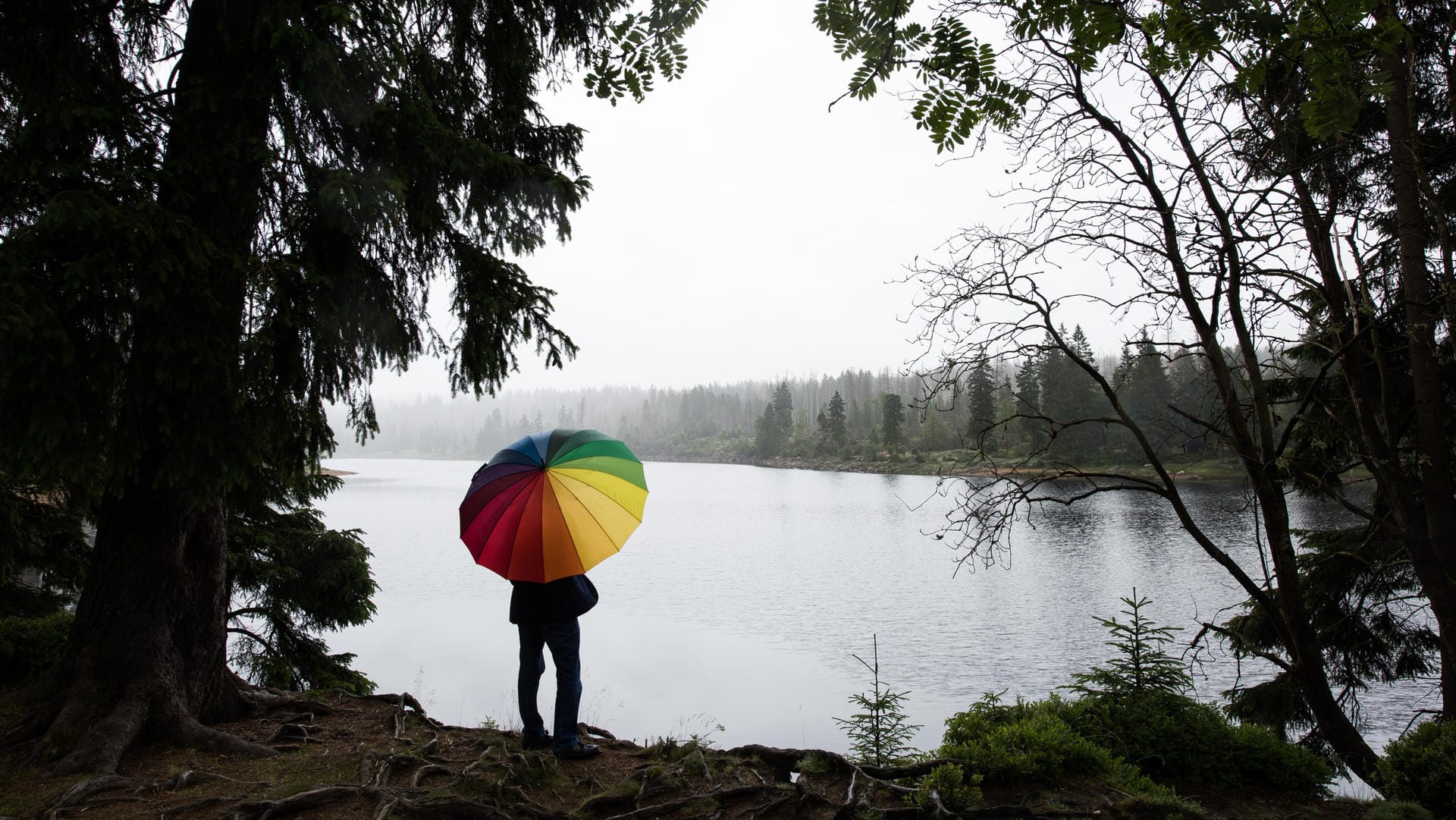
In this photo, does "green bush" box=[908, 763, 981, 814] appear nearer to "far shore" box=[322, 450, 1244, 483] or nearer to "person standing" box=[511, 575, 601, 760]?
"far shore" box=[322, 450, 1244, 483]

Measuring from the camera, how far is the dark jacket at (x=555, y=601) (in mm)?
4133

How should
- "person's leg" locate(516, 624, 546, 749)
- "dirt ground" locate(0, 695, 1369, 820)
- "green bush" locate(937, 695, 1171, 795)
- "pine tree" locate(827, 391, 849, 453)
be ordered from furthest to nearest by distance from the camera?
1. "pine tree" locate(827, 391, 849, 453)
2. "person's leg" locate(516, 624, 546, 749)
3. "green bush" locate(937, 695, 1171, 795)
4. "dirt ground" locate(0, 695, 1369, 820)

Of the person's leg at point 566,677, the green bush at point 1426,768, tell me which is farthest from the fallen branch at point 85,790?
the green bush at point 1426,768

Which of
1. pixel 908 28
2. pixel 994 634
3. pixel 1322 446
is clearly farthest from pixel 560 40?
pixel 994 634

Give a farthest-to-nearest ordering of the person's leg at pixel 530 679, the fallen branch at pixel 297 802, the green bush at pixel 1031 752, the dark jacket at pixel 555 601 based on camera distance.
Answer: the person's leg at pixel 530 679 < the dark jacket at pixel 555 601 < the green bush at pixel 1031 752 < the fallen branch at pixel 297 802

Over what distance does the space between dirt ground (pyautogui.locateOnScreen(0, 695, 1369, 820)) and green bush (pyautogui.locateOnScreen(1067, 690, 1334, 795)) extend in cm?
15

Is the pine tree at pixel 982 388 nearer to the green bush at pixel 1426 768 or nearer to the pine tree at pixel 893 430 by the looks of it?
the green bush at pixel 1426 768

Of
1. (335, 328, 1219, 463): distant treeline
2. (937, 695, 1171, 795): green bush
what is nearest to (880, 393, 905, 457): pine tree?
(335, 328, 1219, 463): distant treeline

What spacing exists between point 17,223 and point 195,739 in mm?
2667

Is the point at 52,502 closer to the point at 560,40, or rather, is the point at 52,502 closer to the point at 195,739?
the point at 195,739

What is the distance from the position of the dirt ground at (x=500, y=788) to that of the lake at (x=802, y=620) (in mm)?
1720

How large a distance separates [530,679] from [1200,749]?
12.2ft

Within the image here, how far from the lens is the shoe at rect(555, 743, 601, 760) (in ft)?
14.0

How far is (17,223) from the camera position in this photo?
3.48 metres
